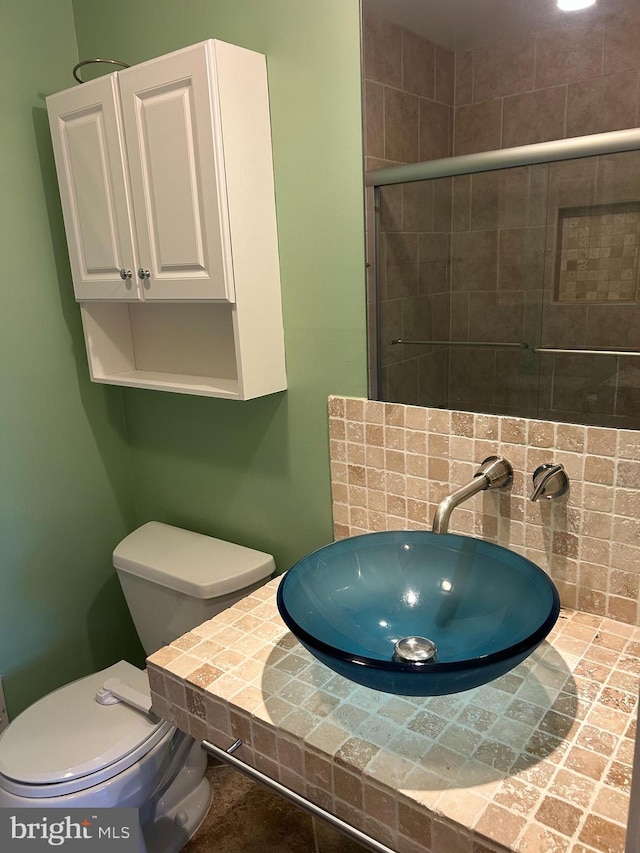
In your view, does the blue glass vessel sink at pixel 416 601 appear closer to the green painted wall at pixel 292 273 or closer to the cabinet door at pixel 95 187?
the green painted wall at pixel 292 273

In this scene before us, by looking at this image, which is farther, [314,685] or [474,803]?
[314,685]

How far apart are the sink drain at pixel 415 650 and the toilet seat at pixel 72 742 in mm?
760

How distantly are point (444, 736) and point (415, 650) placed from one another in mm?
146

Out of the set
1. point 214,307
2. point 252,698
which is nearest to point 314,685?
point 252,698

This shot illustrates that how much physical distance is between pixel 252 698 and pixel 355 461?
1.96 feet

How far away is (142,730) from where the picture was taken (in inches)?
59.4

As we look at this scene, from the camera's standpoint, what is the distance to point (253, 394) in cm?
149

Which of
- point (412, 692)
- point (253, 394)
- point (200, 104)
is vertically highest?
point (200, 104)

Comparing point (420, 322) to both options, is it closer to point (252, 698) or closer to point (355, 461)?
point (355, 461)

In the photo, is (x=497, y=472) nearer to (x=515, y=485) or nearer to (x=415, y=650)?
(x=515, y=485)

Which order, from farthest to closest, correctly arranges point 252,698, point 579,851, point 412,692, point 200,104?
point 200,104, point 252,698, point 412,692, point 579,851

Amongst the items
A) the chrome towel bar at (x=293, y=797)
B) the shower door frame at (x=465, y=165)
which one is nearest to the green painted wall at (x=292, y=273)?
the shower door frame at (x=465, y=165)

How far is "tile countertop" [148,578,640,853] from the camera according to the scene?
32.5 inches

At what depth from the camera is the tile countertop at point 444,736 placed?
0.83m
